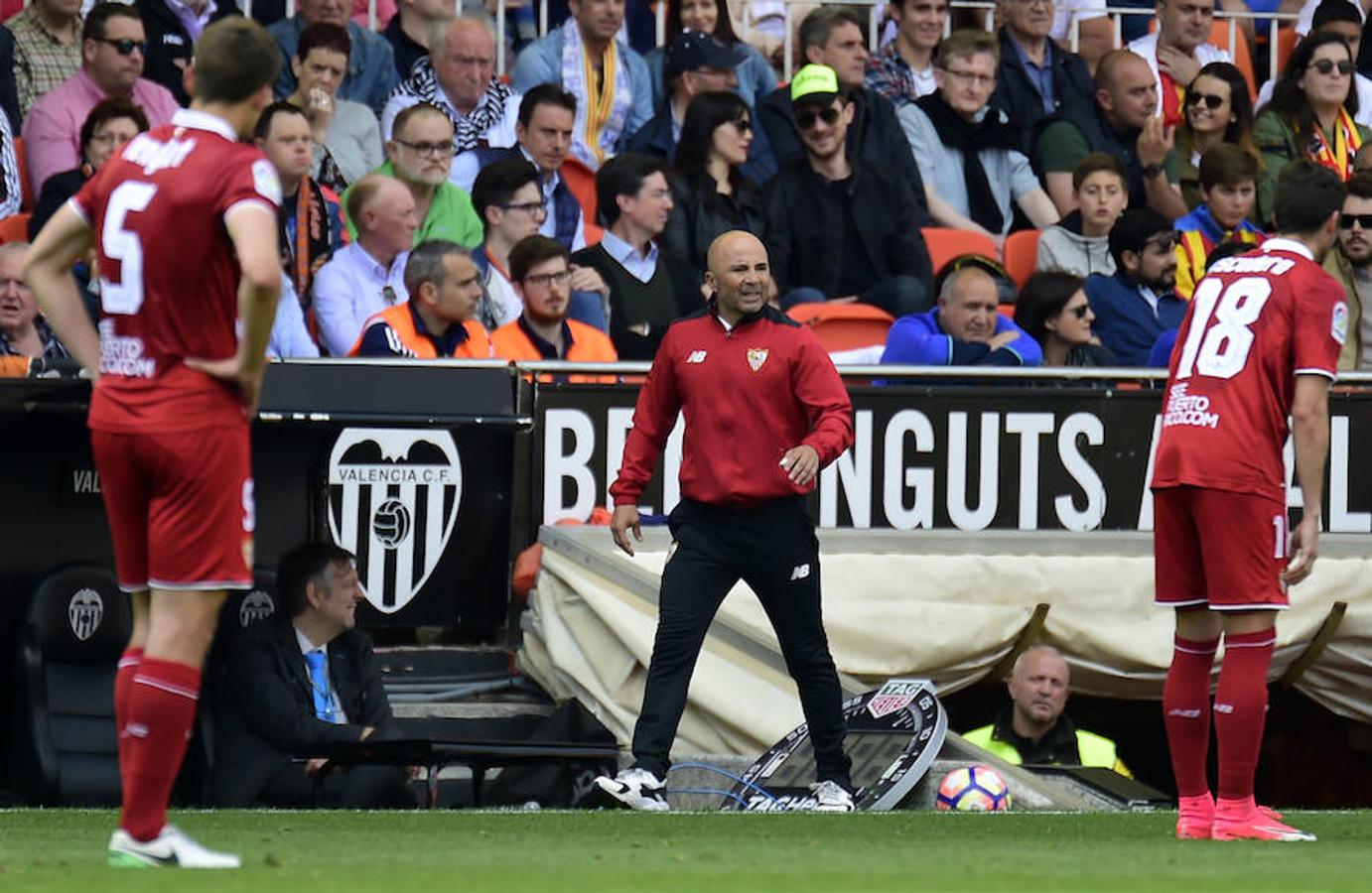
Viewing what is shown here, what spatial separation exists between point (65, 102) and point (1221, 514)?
290 inches

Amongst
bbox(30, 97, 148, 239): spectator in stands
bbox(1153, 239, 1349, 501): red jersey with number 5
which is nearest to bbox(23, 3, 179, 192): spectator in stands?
bbox(30, 97, 148, 239): spectator in stands

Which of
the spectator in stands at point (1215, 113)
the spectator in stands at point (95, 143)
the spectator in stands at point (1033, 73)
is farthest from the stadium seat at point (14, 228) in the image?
the spectator in stands at point (1215, 113)

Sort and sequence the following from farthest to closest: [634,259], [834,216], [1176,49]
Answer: [1176,49], [834,216], [634,259]

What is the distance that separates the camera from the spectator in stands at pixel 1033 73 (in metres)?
16.8

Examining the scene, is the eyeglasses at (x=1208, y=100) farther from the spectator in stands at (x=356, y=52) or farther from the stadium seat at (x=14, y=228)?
the stadium seat at (x=14, y=228)

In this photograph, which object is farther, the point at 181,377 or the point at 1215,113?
the point at 1215,113

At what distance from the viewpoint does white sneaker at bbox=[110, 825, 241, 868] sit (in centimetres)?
661

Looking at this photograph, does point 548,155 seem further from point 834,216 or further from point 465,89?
point 834,216

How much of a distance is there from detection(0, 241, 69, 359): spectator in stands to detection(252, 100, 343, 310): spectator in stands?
4.61ft

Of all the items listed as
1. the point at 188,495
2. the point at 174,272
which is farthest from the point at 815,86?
the point at 188,495

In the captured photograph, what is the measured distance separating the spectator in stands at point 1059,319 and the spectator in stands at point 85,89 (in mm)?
4827

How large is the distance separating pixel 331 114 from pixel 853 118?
312cm

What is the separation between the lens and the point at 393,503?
1209 cm

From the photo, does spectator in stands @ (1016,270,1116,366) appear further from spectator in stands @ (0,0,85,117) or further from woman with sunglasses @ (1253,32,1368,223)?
spectator in stands @ (0,0,85,117)
